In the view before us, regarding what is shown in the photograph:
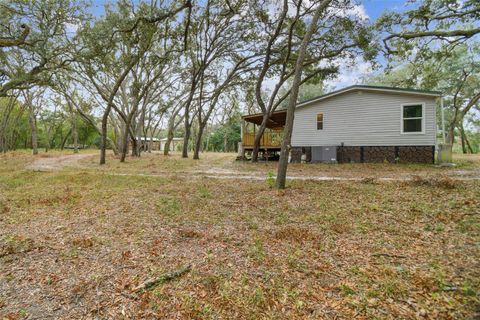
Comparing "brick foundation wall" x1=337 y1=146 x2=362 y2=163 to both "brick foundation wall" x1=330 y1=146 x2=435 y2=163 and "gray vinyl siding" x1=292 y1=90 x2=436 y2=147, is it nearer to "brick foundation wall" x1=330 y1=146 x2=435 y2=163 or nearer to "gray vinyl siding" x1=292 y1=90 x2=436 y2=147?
"brick foundation wall" x1=330 y1=146 x2=435 y2=163

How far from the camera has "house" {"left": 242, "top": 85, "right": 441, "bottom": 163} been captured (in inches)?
474

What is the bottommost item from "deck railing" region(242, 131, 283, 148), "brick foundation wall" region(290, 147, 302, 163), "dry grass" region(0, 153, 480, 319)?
"dry grass" region(0, 153, 480, 319)

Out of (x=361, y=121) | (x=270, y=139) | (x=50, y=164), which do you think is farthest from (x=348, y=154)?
(x=50, y=164)

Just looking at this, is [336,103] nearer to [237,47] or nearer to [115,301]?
[237,47]

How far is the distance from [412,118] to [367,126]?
1.95 m

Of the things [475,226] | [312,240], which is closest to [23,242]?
[312,240]

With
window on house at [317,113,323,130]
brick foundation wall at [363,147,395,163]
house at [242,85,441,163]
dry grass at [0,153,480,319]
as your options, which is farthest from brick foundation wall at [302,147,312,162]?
dry grass at [0,153,480,319]

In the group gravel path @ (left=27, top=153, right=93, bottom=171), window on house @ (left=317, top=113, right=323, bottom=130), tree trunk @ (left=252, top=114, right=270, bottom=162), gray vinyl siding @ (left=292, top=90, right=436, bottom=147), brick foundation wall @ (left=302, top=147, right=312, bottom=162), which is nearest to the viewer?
gray vinyl siding @ (left=292, top=90, right=436, bottom=147)

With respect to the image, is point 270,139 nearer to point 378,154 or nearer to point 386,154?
point 378,154

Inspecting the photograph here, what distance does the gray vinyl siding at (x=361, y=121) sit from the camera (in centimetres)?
1216

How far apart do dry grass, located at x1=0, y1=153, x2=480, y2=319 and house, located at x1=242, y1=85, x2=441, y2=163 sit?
23.4 ft

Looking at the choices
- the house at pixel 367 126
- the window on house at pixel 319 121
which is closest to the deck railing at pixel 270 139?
the house at pixel 367 126

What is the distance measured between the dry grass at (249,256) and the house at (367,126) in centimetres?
712

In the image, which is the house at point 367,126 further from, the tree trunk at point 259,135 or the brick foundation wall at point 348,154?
the tree trunk at point 259,135
